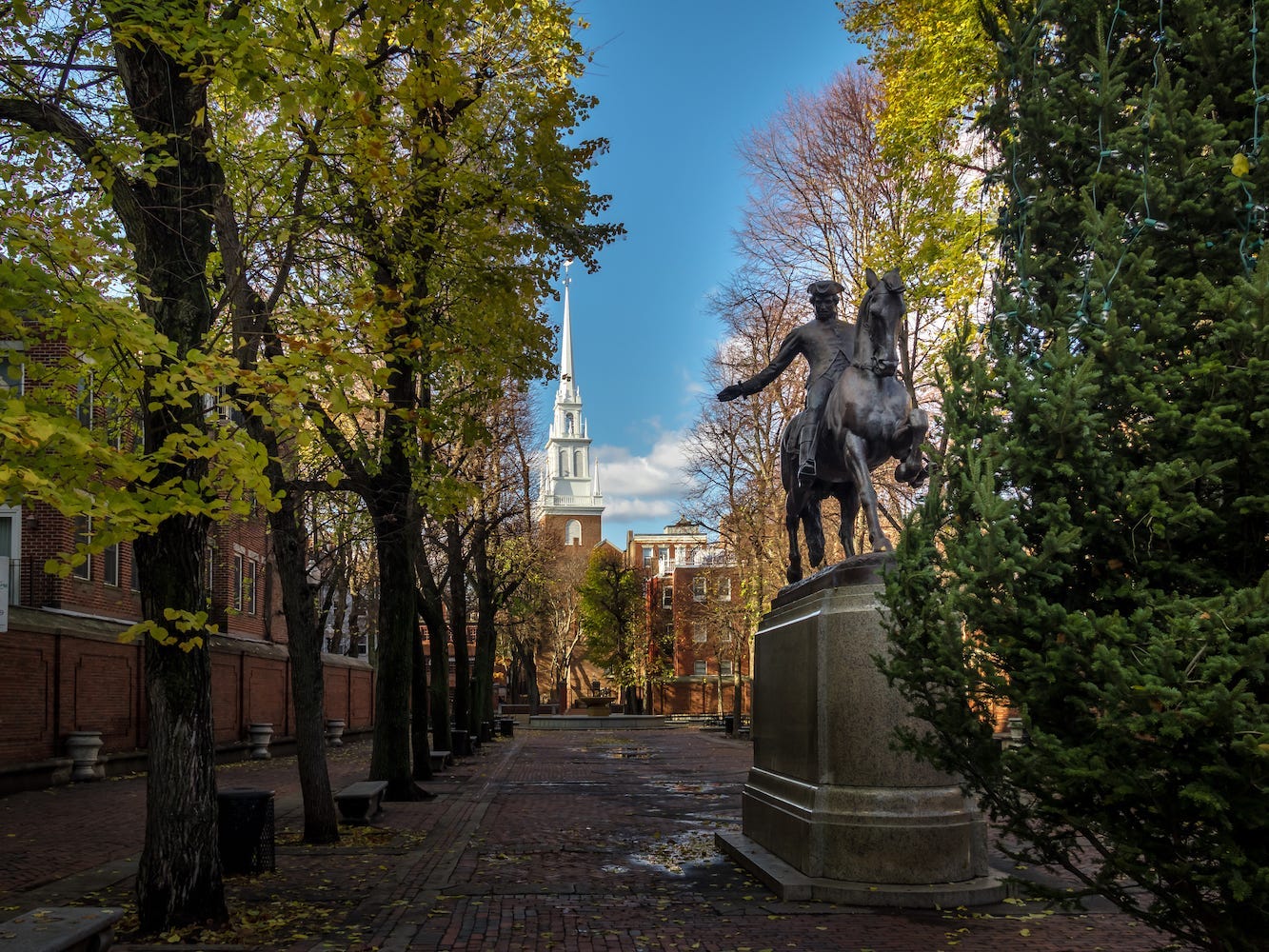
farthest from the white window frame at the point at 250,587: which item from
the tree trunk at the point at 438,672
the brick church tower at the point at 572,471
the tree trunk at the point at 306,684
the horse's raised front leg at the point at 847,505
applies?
the brick church tower at the point at 572,471

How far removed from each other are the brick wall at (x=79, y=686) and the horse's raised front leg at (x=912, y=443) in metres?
17.9

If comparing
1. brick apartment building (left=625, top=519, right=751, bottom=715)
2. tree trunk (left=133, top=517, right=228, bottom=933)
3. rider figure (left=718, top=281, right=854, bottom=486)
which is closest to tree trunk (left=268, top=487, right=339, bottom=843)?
tree trunk (left=133, top=517, right=228, bottom=933)

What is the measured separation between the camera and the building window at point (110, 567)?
29.2m

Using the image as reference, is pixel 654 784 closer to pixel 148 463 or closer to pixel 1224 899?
pixel 148 463

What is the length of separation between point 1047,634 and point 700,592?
6522 cm

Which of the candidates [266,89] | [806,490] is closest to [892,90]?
[806,490]

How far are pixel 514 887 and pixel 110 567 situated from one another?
23.1 metres

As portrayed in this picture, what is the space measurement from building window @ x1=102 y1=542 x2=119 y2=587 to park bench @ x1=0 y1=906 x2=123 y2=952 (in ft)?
79.5

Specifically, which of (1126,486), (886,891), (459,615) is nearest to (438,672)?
(459,615)

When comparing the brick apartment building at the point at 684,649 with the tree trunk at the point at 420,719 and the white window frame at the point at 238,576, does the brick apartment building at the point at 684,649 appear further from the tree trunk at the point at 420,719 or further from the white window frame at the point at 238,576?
the tree trunk at the point at 420,719

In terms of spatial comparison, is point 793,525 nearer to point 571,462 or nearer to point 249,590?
point 249,590

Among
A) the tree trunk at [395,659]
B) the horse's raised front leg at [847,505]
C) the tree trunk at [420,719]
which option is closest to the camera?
the horse's raised front leg at [847,505]

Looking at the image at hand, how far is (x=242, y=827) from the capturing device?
36.0 ft

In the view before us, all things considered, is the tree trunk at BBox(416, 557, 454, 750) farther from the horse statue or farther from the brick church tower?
the brick church tower
